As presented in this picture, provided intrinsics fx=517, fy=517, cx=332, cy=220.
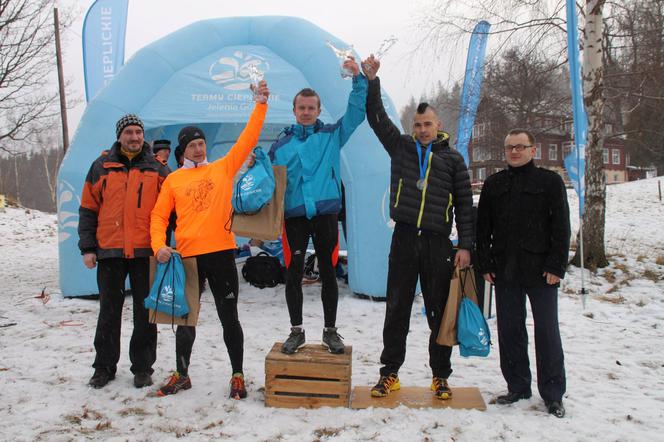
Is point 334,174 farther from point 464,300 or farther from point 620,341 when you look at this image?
point 620,341

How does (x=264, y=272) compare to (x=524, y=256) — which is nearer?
(x=524, y=256)

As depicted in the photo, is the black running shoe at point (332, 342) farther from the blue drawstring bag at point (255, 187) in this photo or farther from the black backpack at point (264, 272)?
the black backpack at point (264, 272)

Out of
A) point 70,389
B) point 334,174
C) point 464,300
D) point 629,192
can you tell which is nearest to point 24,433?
point 70,389

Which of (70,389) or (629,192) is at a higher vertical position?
(629,192)

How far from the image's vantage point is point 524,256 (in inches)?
134

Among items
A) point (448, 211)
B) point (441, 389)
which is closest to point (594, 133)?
point (448, 211)

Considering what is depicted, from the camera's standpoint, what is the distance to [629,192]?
20172mm

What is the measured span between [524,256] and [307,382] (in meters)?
1.67

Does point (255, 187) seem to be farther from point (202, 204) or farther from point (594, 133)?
point (594, 133)

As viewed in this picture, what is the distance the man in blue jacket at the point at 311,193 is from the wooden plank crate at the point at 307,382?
140mm

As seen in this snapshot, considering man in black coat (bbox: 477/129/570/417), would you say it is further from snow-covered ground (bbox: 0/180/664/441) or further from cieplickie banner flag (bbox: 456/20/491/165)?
cieplickie banner flag (bbox: 456/20/491/165)

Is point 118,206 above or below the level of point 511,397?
above

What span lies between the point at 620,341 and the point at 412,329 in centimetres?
203

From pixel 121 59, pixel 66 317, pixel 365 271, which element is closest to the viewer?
pixel 66 317
